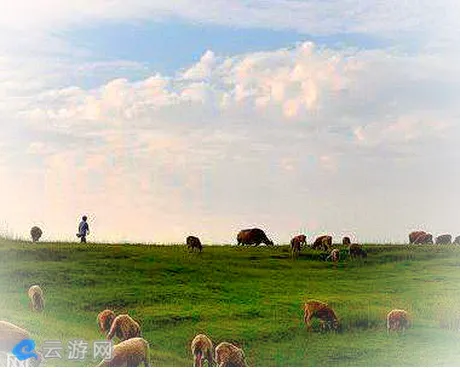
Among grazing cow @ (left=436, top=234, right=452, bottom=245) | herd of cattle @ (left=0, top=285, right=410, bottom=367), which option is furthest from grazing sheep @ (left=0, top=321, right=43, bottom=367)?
grazing cow @ (left=436, top=234, right=452, bottom=245)

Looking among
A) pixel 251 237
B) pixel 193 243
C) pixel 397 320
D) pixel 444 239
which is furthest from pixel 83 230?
pixel 444 239

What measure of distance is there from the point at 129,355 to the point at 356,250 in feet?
47.2

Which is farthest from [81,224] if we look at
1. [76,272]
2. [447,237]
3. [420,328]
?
[447,237]

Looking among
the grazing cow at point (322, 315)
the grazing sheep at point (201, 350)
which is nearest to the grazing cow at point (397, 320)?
the grazing cow at point (322, 315)

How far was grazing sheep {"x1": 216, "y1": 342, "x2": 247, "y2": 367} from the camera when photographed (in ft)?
72.7

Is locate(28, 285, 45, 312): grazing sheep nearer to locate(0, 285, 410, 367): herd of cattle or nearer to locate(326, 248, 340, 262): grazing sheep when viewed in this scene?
locate(0, 285, 410, 367): herd of cattle

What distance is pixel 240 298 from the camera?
27.5 meters

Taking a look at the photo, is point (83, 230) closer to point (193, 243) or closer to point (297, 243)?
point (193, 243)

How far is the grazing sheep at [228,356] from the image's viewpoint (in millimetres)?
22156

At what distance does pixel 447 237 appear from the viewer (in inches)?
1409

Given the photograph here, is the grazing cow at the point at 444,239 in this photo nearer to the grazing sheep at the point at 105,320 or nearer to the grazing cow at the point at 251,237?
the grazing cow at the point at 251,237

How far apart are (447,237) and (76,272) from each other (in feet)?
48.9

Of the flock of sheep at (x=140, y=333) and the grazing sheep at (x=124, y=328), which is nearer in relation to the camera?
the flock of sheep at (x=140, y=333)

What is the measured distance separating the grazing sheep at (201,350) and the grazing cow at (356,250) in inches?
448
